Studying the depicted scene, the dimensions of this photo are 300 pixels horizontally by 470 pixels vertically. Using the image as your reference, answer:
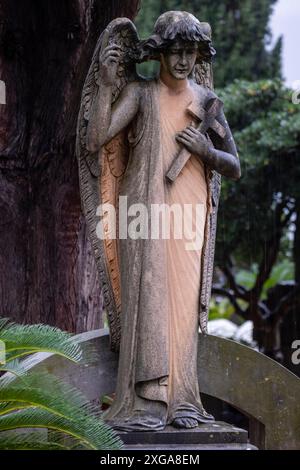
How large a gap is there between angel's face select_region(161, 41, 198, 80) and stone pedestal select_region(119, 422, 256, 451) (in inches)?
106

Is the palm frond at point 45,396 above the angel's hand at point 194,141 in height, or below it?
below

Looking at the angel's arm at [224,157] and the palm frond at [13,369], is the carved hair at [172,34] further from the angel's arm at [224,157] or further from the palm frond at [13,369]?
the palm frond at [13,369]

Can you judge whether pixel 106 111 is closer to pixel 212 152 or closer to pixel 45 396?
pixel 212 152

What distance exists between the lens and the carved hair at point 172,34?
9.78 metres

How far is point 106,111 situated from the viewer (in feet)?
32.1

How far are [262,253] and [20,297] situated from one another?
9919 mm

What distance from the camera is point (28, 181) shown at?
13562 millimetres

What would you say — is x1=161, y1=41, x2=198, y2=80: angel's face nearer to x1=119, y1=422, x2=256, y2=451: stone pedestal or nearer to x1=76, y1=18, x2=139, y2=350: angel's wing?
x1=76, y1=18, x2=139, y2=350: angel's wing

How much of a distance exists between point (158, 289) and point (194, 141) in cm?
117

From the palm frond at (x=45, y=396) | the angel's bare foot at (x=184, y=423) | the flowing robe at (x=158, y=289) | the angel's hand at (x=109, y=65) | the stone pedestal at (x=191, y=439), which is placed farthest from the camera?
the angel's hand at (x=109, y=65)

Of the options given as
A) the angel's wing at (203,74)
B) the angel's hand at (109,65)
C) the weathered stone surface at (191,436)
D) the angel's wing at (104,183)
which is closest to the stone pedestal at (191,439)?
the weathered stone surface at (191,436)

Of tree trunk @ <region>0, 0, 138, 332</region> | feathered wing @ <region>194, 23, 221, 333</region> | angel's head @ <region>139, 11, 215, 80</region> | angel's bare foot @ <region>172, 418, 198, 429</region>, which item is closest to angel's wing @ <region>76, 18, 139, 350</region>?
angel's head @ <region>139, 11, 215, 80</region>

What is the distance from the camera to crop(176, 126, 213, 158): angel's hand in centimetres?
986

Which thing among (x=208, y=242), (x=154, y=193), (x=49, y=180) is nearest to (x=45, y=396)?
(x=154, y=193)
